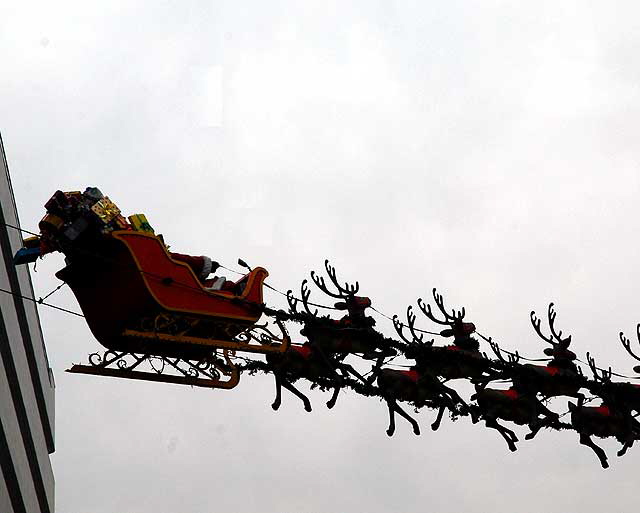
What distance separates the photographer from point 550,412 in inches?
640

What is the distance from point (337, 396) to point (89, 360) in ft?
9.75

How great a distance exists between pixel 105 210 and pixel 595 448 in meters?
7.45

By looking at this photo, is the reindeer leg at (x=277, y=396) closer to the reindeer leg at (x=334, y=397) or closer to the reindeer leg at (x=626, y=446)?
the reindeer leg at (x=334, y=397)

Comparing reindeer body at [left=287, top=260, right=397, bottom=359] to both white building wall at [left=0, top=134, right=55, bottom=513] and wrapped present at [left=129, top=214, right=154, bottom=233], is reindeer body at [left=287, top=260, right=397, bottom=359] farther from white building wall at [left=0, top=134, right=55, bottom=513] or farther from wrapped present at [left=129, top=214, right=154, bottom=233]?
white building wall at [left=0, top=134, right=55, bottom=513]

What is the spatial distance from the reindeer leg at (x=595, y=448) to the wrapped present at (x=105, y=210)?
702 cm

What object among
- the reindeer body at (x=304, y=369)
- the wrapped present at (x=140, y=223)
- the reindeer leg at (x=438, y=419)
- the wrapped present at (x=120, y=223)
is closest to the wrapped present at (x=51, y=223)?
the wrapped present at (x=120, y=223)

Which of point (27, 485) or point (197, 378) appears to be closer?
point (197, 378)

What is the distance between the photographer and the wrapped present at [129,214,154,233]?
14.4 m

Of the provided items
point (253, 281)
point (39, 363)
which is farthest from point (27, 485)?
point (253, 281)

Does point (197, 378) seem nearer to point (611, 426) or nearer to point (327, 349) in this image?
point (327, 349)

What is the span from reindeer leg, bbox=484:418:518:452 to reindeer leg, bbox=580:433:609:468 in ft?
4.34

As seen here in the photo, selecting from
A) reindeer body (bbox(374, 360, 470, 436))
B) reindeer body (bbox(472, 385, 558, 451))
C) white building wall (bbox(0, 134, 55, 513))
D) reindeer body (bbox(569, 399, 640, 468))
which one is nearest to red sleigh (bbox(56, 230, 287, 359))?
reindeer body (bbox(374, 360, 470, 436))

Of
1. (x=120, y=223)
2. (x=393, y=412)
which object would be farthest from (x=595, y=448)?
(x=120, y=223)

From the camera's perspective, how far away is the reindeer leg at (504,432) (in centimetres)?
1572
